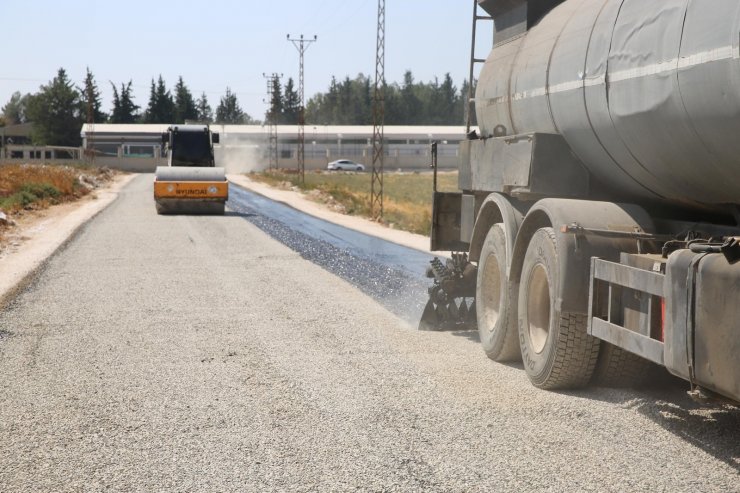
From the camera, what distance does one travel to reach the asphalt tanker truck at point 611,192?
15.6 ft

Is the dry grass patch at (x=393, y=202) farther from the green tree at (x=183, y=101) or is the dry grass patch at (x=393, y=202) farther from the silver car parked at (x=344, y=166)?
the green tree at (x=183, y=101)

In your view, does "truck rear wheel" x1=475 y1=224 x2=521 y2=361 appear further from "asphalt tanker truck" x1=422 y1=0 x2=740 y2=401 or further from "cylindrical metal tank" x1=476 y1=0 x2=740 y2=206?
"cylindrical metal tank" x1=476 y1=0 x2=740 y2=206

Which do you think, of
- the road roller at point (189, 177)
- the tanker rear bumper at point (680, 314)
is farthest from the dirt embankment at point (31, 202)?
the tanker rear bumper at point (680, 314)

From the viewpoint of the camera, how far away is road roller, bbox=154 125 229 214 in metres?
27.8

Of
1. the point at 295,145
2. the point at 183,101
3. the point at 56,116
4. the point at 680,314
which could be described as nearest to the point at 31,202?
the point at 680,314

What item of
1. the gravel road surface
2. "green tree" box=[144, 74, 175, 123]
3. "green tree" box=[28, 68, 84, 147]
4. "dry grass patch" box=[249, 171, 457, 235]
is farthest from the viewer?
"green tree" box=[144, 74, 175, 123]

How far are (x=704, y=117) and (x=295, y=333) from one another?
5212 mm

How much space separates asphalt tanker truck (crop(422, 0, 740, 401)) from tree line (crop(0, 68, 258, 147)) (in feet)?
284

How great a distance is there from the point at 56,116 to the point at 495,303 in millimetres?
122410

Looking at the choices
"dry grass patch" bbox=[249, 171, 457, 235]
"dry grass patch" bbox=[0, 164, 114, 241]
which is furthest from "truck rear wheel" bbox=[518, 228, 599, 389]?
"dry grass patch" bbox=[0, 164, 114, 241]

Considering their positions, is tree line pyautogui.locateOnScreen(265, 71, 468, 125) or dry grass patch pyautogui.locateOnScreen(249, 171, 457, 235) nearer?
dry grass patch pyautogui.locateOnScreen(249, 171, 457, 235)

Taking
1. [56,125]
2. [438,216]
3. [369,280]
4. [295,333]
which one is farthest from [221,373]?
[56,125]

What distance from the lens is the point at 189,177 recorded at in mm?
27906

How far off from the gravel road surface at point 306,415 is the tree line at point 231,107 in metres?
81.8
